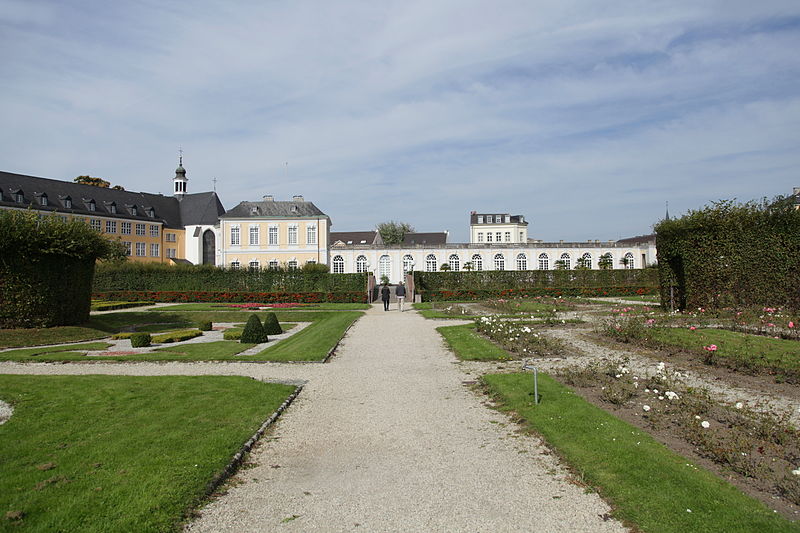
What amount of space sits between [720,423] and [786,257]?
1536 centimetres

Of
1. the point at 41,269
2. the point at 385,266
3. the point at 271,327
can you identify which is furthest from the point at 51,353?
the point at 385,266

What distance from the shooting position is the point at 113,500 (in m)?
4.60

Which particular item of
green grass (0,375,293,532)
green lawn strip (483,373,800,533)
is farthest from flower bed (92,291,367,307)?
green lawn strip (483,373,800,533)

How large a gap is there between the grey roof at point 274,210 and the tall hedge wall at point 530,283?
69.8ft

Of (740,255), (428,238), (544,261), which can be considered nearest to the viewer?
(740,255)

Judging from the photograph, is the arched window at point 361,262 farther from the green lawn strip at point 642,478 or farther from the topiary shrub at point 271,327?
the green lawn strip at point 642,478

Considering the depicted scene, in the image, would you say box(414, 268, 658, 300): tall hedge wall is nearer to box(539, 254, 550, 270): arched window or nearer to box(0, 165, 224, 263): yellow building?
box(539, 254, 550, 270): arched window

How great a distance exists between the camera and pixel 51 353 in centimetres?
1405

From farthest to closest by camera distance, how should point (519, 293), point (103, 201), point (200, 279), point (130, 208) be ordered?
point (130, 208) → point (103, 201) → point (200, 279) → point (519, 293)

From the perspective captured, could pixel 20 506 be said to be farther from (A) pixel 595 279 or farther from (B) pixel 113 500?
(A) pixel 595 279

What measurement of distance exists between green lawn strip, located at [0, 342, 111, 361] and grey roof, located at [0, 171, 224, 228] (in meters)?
38.9

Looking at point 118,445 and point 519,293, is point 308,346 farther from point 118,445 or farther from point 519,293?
point 519,293

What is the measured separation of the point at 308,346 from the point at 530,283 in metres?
28.0

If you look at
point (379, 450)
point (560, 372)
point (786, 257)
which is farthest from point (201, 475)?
point (786, 257)
